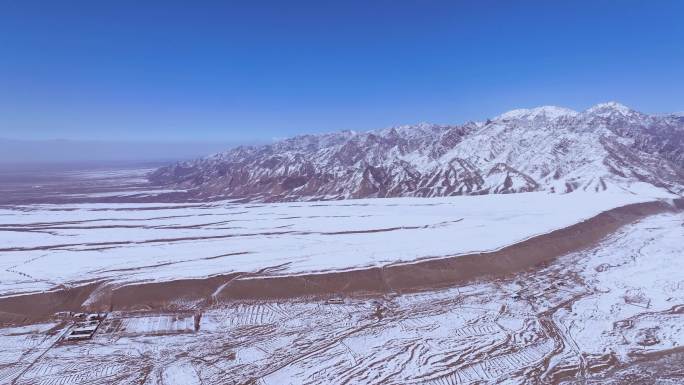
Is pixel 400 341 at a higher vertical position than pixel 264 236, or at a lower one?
lower

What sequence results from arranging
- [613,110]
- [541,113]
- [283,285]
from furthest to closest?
1. [613,110]
2. [541,113]
3. [283,285]

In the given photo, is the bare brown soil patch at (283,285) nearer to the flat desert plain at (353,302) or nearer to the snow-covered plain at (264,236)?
the flat desert plain at (353,302)

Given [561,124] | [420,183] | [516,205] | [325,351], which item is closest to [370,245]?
[325,351]

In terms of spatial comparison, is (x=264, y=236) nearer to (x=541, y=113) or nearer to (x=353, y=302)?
(x=353, y=302)

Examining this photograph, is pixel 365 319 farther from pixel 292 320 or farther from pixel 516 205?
pixel 516 205

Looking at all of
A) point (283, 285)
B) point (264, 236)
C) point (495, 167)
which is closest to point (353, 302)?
point (283, 285)

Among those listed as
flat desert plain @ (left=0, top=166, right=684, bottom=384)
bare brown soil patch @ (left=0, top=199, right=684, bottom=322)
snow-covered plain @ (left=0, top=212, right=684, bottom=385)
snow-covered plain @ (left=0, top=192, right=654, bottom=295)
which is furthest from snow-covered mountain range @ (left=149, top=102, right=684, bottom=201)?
snow-covered plain @ (left=0, top=212, right=684, bottom=385)

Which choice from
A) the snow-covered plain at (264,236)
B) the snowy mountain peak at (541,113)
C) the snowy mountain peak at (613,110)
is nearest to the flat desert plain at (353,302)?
the snow-covered plain at (264,236)
